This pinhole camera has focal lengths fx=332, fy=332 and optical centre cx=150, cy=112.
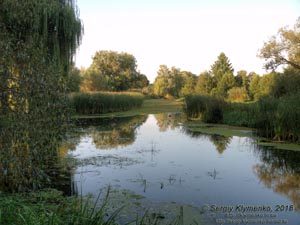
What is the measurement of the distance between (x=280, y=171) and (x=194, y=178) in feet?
6.60

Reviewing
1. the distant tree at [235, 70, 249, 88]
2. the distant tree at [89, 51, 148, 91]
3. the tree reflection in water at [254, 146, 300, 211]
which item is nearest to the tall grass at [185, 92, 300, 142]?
the tree reflection in water at [254, 146, 300, 211]

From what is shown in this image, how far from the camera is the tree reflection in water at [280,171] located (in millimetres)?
5711

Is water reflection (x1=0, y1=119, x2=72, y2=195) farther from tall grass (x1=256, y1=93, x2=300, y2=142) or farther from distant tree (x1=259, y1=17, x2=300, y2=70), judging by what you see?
distant tree (x1=259, y1=17, x2=300, y2=70)

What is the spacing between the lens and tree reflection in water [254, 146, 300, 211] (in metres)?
5.71

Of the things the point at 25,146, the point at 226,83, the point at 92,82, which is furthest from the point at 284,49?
the point at 25,146

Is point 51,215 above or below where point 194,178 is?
above

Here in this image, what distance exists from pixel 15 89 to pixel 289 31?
87.5 feet

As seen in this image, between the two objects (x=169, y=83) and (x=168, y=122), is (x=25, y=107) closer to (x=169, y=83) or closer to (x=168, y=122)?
(x=168, y=122)

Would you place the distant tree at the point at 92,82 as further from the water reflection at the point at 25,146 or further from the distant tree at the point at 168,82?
the water reflection at the point at 25,146

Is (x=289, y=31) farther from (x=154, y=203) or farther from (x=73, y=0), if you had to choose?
(x=154, y=203)

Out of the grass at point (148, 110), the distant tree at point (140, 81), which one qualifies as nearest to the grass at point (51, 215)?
the grass at point (148, 110)

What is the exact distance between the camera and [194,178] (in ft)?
20.9

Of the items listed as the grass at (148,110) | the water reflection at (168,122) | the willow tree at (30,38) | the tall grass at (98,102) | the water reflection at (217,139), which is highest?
the willow tree at (30,38)

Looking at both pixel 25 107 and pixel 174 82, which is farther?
pixel 174 82
